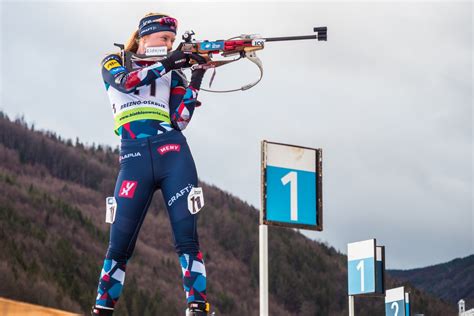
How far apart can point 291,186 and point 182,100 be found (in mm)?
2013

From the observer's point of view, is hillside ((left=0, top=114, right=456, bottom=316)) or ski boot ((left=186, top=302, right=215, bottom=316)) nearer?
ski boot ((left=186, top=302, right=215, bottom=316))

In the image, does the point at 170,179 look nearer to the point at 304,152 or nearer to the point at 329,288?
the point at 304,152

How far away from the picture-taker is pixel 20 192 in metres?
32.3

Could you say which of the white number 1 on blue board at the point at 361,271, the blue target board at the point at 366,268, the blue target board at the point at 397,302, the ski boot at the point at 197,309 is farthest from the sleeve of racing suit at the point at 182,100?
the blue target board at the point at 397,302

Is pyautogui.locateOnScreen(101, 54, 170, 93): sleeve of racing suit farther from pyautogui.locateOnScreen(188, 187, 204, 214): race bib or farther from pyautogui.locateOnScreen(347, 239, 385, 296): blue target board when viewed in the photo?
pyautogui.locateOnScreen(347, 239, 385, 296): blue target board

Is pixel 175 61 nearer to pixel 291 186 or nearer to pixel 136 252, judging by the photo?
pixel 291 186

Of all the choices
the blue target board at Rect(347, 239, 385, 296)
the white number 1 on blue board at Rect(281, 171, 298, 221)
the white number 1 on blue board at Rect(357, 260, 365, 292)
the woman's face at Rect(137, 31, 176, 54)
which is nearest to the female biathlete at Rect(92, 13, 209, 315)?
the woman's face at Rect(137, 31, 176, 54)

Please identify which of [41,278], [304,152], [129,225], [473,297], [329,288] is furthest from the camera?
[473,297]

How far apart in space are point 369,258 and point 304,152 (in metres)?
3.99

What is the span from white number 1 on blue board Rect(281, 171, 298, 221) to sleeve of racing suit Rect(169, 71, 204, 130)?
179 cm

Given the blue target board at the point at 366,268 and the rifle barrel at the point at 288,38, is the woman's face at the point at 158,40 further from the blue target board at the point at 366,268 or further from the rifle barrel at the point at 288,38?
the blue target board at the point at 366,268

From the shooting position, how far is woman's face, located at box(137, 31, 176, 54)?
8.24 m

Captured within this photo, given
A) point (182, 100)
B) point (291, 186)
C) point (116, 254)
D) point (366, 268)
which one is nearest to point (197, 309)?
point (116, 254)

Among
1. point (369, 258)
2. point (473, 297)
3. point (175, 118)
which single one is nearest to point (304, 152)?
point (175, 118)
